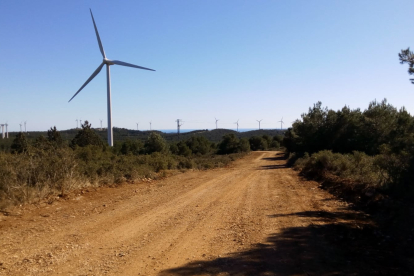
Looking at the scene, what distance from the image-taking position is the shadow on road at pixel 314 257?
564 cm

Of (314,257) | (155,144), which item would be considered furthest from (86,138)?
(314,257)

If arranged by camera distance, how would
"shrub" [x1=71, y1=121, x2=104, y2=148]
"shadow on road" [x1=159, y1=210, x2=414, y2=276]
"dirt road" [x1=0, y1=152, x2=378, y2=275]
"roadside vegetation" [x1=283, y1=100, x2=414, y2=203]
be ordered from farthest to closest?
"shrub" [x1=71, y1=121, x2=104, y2=148] < "roadside vegetation" [x1=283, y1=100, x2=414, y2=203] < "dirt road" [x1=0, y1=152, x2=378, y2=275] < "shadow on road" [x1=159, y1=210, x2=414, y2=276]

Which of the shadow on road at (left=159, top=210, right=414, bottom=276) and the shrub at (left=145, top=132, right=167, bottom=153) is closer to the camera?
the shadow on road at (left=159, top=210, right=414, bottom=276)

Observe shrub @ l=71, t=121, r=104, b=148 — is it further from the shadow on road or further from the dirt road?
the shadow on road

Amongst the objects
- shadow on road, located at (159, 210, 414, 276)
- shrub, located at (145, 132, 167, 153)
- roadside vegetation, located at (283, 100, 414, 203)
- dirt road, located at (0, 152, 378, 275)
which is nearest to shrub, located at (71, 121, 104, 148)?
shrub, located at (145, 132, 167, 153)

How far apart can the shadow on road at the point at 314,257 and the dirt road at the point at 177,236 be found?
0.02m

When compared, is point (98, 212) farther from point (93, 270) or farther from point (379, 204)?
point (379, 204)

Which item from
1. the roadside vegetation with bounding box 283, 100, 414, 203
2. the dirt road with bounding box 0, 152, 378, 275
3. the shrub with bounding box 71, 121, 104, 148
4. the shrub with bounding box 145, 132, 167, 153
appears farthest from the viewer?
the shrub with bounding box 145, 132, 167, 153

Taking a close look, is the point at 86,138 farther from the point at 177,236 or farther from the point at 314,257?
the point at 314,257

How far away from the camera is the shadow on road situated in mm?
5641

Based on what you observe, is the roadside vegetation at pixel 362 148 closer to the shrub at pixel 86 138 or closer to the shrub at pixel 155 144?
the shrub at pixel 155 144

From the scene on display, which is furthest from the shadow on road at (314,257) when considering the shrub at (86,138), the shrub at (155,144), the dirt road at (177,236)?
the shrub at (155,144)

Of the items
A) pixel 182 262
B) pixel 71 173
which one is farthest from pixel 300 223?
pixel 71 173

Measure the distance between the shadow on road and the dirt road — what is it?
0.02m
